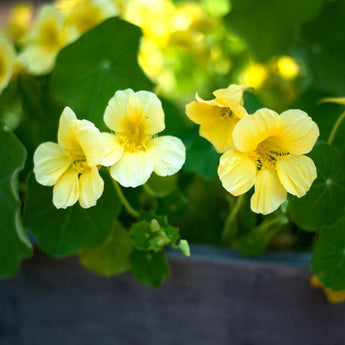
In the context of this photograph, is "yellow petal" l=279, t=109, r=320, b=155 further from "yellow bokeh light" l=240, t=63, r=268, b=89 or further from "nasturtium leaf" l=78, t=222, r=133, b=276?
"yellow bokeh light" l=240, t=63, r=268, b=89

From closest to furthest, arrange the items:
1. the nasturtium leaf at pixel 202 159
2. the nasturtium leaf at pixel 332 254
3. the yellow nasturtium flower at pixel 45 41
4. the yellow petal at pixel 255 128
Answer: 1. the yellow petal at pixel 255 128
2. the nasturtium leaf at pixel 332 254
3. the nasturtium leaf at pixel 202 159
4. the yellow nasturtium flower at pixel 45 41

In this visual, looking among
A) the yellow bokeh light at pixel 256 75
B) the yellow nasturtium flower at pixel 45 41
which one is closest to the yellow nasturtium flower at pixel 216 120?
the yellow nasturtium flower at pixel 45 41

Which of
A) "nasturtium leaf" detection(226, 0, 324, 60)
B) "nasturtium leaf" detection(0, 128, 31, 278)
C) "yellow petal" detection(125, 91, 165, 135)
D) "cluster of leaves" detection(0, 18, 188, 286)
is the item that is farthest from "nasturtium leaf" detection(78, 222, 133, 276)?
"nasturtium leaf" detection(226, 0, 324, 60)

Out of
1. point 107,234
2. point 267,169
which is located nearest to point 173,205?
point 107,234

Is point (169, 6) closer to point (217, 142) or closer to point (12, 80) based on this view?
point (12, 80)

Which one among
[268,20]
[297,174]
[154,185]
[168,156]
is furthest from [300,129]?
[268,20]

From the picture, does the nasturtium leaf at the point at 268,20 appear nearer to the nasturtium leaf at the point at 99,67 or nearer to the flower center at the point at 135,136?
the nasturtium leaf at the point at 99,67
